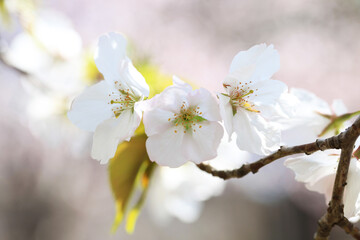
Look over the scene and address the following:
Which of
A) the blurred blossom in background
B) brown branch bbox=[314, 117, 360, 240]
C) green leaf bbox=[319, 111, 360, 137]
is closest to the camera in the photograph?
brown branch bbox=[314, 117, 360, 240]

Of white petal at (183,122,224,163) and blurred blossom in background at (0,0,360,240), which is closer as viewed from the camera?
white petal at (183,122,224,163)

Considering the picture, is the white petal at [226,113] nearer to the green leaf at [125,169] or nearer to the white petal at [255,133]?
the white petal at [255,133]

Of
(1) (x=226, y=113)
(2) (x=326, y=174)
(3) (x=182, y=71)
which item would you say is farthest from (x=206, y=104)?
(3) (x=182, y=71)

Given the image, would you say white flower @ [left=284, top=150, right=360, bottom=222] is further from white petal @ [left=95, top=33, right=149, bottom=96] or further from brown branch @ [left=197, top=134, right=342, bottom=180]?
white petal @ [left=95, top=33, right=149, bottom=96]

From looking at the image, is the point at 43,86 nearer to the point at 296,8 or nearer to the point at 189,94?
the point at 189,94

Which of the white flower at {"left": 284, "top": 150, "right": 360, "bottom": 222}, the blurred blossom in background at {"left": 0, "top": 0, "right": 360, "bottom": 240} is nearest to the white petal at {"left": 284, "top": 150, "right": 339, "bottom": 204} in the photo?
the white flower at {"left": 284, "top": 150, "right": 360, "bottom": 222}

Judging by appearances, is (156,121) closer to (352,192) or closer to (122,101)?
(122,101)
